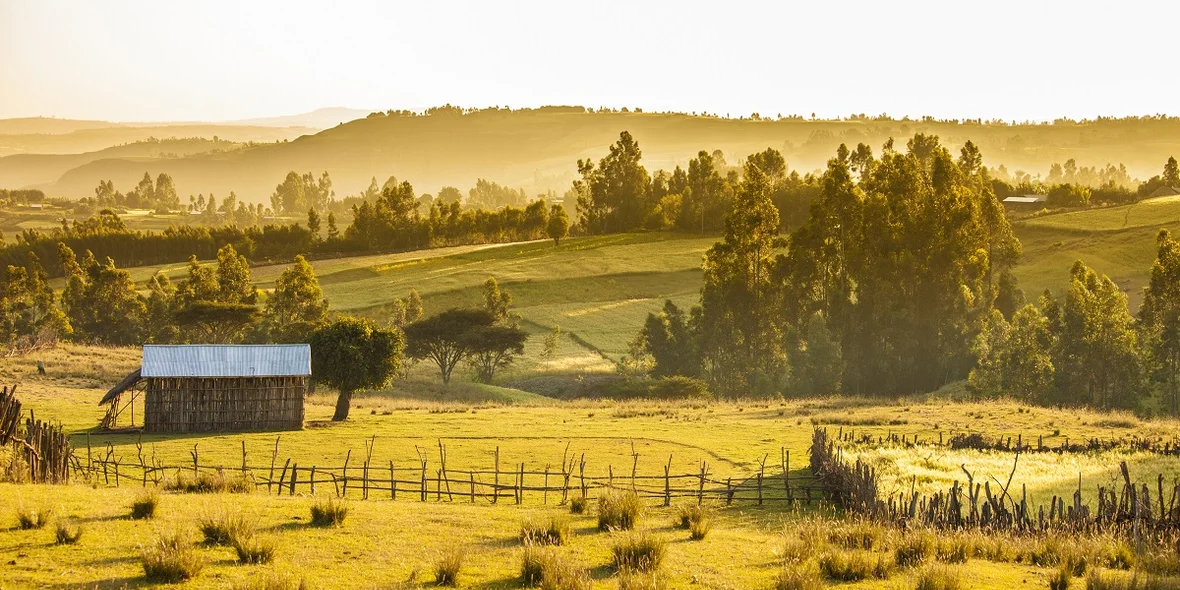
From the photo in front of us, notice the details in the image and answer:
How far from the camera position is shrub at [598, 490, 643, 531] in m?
23.2

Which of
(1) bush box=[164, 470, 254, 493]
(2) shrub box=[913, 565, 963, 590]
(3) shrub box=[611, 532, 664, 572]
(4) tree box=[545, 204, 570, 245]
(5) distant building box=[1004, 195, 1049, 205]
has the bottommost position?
(1) bush box=[164, 470, 254, 493]

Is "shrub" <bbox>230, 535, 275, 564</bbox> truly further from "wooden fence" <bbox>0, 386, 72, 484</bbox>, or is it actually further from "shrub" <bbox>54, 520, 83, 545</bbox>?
"wooden fence" <bbox>0, 386, 72, 484</bbox>

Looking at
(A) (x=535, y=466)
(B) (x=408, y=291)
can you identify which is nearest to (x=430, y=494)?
(A) (x=535, y=466)

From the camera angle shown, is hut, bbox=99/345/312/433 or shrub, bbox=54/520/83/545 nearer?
shrub, bbox=54/520/83/545

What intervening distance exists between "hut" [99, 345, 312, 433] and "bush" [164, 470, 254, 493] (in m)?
18.7

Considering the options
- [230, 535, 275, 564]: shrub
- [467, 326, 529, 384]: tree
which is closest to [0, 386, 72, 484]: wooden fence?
[230, 535, 275, 564]: shrub

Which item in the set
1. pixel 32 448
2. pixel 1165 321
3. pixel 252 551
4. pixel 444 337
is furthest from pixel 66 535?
pixel 1165 321

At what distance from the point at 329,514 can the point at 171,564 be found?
5355 millimetres

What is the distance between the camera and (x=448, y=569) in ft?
59.2

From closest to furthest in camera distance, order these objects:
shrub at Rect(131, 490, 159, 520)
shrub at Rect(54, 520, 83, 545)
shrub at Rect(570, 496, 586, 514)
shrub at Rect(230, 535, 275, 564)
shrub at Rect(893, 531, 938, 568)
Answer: shrub at Rect(230, 535, 275, 564)
shrub at Rect(54, 520, 83, 545)
shrub at Rect(893, 531, 938, 568)
shrub at Rect(131, 490, 159, 520)
shrub at Rect(570, 496, 586, 514)

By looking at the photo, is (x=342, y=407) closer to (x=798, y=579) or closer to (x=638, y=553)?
(x=638, y=553)

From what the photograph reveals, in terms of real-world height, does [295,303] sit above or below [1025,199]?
below

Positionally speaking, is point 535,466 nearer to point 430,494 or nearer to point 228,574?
point 430,494

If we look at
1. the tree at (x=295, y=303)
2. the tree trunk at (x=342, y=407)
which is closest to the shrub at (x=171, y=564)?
the tree trunk at (x=342, y=407)
